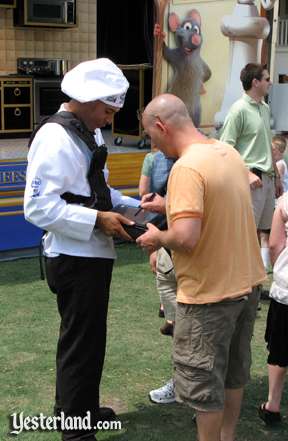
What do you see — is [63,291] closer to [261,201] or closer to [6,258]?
[261,201]

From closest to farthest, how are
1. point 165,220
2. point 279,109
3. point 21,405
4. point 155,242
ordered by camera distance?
1. point 155,242
2. point 165,220
3. point 21,405
4. point 279,109

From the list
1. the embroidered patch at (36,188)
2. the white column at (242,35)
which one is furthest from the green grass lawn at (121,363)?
the white column at (242,35)

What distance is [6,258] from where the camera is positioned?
20.9 feet

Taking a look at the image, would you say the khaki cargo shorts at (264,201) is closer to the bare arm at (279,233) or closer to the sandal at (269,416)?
the bare arm at (279,233)

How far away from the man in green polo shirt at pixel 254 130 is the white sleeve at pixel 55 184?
7.71 ft

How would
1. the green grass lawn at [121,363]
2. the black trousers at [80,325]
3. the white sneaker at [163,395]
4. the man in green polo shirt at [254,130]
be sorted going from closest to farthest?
the black trousers at [80,325] < the green grass lawn at [121,363] < the white sneaker at [163,395] < the man in green polo shirt at [254,130]

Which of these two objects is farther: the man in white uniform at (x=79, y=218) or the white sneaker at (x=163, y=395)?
the white sneaker at (x=163, y=395)

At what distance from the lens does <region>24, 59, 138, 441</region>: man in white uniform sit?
268 cm

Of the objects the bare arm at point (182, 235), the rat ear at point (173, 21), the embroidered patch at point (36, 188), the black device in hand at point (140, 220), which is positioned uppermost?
the rat ear at point (173, 21)

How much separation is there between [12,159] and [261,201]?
8.16 feet

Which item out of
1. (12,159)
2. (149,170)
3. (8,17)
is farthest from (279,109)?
(149,170)

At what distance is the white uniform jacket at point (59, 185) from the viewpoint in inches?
105

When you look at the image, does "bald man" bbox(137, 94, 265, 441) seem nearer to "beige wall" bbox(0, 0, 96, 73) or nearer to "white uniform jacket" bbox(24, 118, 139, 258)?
"white uniform jacket" bbox(24, 118, 139, 258)

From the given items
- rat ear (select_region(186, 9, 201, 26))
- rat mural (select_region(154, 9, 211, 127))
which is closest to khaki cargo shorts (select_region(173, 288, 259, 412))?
rat mural (select_region(154, 9, 211, 127))
